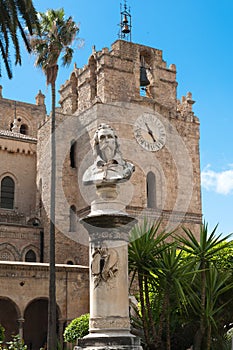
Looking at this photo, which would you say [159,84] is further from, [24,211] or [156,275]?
[156,275]

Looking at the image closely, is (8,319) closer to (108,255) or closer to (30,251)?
(30,251)

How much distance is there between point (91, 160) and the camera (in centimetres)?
2795

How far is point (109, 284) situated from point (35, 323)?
16.7 meters

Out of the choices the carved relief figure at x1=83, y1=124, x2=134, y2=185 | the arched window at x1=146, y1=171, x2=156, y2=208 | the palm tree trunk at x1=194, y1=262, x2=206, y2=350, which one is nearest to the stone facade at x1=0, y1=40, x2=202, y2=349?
the arched window at x1=146, y1=171, x2=156, y2=208

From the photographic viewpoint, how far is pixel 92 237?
10945mm

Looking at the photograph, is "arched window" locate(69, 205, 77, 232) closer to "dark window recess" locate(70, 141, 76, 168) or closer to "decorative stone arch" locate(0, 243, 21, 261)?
"dark window recess" locate(70, 141, 76, 168)

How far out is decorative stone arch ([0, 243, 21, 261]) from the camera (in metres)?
28.0

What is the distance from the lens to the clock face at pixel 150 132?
2930 cm

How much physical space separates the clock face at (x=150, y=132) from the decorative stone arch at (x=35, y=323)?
9.89 metres

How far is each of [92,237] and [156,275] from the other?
13.4 ft

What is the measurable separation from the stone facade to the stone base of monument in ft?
52.7

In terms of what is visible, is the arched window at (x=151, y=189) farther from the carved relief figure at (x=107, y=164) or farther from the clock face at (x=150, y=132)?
the carved relief figure at (x=107, y=164)

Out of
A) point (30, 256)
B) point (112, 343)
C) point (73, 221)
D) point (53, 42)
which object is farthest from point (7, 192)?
point (112, 343)

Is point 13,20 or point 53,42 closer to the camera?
point 13,20
